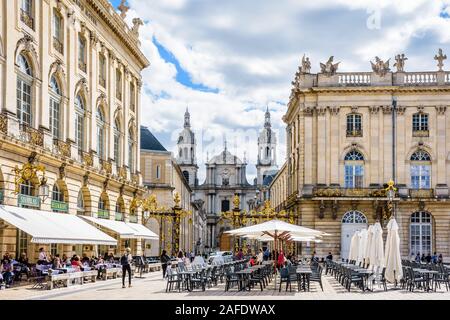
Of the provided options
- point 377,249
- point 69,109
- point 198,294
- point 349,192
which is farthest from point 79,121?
point 349,192

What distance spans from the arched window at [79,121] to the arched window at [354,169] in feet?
85.0

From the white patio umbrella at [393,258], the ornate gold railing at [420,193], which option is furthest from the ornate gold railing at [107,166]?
the ornate gold railing at [420,193]

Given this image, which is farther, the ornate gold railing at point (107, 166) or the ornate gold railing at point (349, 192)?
the ornate gold railing at point (349, 192)

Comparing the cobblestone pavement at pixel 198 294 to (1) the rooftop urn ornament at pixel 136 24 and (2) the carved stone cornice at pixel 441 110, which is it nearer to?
(1) the rooftop urn ornament at pixel 136 24

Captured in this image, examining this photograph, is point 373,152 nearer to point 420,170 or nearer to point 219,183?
point 420,170

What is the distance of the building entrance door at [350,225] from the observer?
5619 centimetres

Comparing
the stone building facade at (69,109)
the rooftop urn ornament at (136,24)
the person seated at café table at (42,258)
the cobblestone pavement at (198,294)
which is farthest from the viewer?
the rooftop urn ornament at (136,24)

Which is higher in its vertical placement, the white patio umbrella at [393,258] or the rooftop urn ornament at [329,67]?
the rooftop urn ornament at [329,67]

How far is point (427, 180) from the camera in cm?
Answer: 5694

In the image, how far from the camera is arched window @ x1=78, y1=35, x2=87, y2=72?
121ft

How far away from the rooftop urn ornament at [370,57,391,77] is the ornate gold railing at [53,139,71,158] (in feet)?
101

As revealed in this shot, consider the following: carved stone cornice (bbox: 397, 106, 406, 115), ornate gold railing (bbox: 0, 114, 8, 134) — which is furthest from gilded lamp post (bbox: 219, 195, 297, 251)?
ornate gold railing (bbox: 0, 114, 8, 134)
